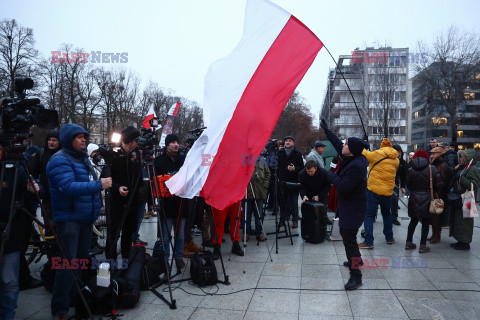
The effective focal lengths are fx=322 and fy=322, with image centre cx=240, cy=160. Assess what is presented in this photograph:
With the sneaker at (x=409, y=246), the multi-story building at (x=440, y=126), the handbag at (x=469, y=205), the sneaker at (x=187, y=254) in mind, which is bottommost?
the sneaker at (x=187, y=254)

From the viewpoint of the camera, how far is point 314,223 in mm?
6527

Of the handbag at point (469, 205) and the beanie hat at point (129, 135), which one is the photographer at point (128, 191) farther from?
the handbag at point (469, 205)

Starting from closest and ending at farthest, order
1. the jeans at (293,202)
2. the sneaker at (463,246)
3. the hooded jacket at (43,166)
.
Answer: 1. the hooded jacket at (43,166)
2. the sneaker at (463,246)
3. the jeans at (293,202)

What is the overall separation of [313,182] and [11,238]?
219 inches

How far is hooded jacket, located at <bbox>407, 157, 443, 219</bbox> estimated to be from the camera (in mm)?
5859

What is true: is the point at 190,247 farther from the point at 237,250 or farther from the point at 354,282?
the point at 354,282

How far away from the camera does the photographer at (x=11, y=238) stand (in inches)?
118

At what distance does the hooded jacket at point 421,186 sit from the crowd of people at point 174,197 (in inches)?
0.6

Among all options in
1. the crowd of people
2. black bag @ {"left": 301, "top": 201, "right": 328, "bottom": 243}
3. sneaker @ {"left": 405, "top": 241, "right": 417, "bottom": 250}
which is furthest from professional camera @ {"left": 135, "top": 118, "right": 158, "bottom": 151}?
sneaker @ {"left": 405, "top": 241, "right": 417, "bottom": 250}

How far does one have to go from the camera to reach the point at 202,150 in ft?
13.8

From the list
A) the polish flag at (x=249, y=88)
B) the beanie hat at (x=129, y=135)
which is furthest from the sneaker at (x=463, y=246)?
the beanie hat at (x=129, y=135)

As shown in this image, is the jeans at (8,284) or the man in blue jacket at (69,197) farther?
the man in blue jacket at (69,197)

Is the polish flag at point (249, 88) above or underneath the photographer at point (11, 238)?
above

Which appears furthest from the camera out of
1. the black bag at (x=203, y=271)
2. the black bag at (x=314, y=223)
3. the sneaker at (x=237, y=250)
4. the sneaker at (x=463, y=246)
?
the black bag at (x=314, y=223)
